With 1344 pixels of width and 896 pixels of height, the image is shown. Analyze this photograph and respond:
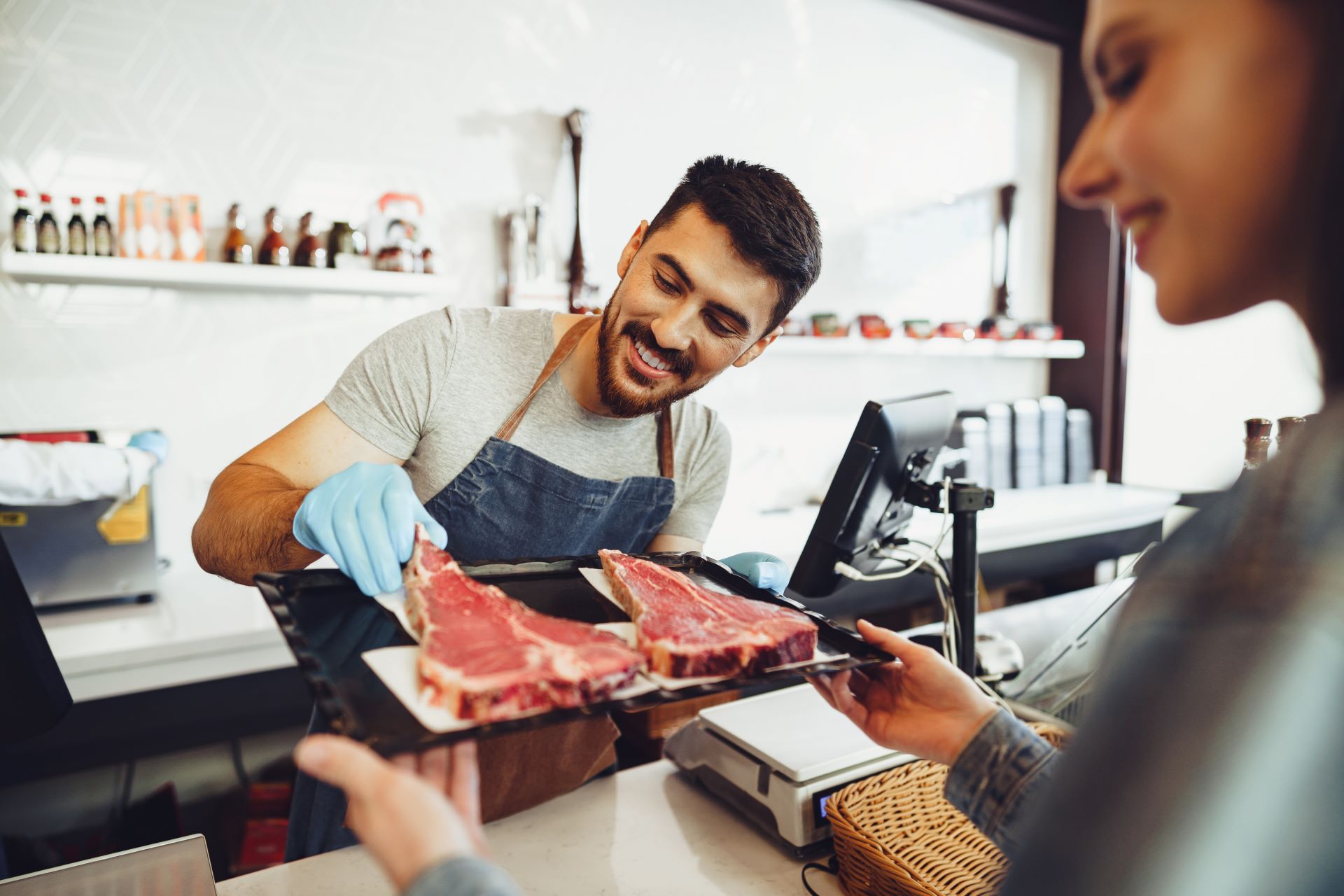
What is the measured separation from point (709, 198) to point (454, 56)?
6.62 ft

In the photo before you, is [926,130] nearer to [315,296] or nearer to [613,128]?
[613,128]

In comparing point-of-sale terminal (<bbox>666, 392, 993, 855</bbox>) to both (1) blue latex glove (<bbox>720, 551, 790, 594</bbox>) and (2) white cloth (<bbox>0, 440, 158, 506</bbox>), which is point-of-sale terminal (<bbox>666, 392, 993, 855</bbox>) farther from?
(2) white cloth (<bbox>0, 440, 158, 506</bbox>)

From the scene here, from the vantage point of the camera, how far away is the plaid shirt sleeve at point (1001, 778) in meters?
0.95

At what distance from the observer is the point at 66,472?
6.98 feet

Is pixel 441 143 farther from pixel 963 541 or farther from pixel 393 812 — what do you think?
pixel 393 812

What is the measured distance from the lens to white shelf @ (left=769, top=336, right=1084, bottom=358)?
12.5 feet

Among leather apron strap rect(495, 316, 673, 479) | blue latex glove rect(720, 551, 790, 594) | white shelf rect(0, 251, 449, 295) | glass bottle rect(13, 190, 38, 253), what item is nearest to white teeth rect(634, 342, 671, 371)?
leather apron strap rect(495, 316, 673, 479)

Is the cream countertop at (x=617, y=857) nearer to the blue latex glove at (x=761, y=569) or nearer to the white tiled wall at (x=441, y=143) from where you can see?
the blue latex glove at (x=761, y=569)

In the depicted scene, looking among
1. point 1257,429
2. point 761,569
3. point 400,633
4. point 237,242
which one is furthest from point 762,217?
point 237,242

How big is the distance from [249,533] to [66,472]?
1.11 m

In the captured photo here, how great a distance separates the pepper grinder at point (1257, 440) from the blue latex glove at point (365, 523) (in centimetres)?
128

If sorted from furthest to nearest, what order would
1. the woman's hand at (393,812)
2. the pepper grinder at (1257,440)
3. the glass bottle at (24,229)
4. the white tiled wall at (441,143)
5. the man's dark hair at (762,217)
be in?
the white tiled wall at (441,143), the glass bottle at (24,229), the man's dark hair at (762,217), the pepper grinder at (1257,440), the woman's hand at (393,812)

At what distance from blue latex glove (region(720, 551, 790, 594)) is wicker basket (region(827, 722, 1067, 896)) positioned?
0.37 meters

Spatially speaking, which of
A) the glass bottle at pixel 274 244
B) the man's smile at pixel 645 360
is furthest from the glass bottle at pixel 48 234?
the man's smile at pixel 645 360
